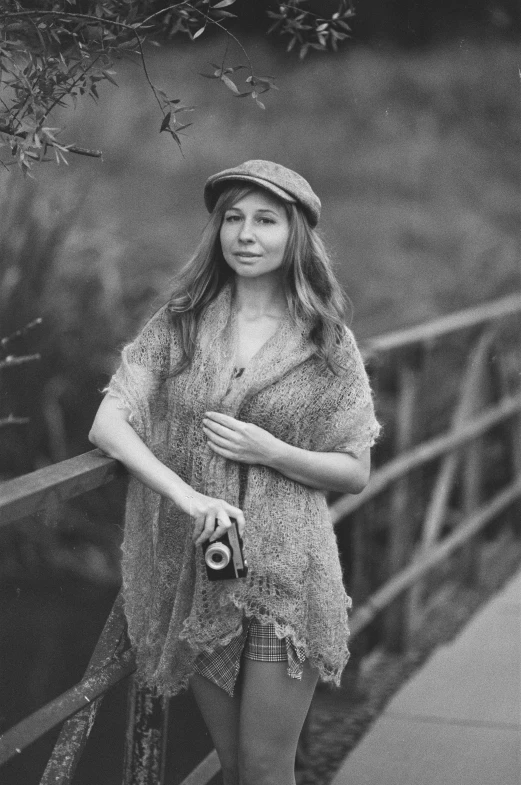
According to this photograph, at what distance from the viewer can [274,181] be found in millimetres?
2408

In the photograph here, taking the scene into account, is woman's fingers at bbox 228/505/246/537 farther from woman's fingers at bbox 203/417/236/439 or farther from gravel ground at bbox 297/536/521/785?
gravel ground at bbox 297/536/521/785

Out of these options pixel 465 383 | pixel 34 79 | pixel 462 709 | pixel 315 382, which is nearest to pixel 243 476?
pixel 315 382

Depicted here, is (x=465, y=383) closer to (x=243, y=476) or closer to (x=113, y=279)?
(x=113, y=279)

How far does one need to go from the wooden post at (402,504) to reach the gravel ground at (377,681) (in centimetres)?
10

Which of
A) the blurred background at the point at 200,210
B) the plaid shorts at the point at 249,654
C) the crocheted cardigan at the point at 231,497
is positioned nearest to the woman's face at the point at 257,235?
the crocheted cardigan at the point at 231,497

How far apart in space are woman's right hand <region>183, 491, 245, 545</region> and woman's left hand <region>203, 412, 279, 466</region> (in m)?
0.11

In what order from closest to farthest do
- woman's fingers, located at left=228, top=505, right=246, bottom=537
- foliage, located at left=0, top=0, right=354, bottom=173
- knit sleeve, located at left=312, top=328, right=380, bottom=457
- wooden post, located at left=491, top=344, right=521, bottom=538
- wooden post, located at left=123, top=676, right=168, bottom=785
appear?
foliage, located at left=0, top=0, right=354, bottom=173
woman's fingers, located at left=228, top=505, right=246, bottom=537
knit sleeve, located at left=312, top=328, right=380, bottom=457
wooden post, located at left=123, top=676, right=168, bottom=785
wooden post, located at left=491, top=344, right=521, bottom=538

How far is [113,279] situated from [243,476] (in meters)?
3.31

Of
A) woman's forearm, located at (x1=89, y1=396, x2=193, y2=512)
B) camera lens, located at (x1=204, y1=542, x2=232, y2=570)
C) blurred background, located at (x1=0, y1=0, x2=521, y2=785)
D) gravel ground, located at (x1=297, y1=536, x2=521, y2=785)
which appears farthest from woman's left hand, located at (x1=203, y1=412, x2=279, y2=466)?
gravel ground, located at (x1=297, y1=536, x2=521, y2=785)

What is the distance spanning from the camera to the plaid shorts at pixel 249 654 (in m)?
2.37

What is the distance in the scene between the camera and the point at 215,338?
8.09ft

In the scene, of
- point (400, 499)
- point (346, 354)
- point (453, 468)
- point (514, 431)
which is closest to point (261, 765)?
point (346, 354)

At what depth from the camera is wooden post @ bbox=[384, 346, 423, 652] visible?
466cm

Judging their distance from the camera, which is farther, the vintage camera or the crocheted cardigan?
the crocheted cardigan
